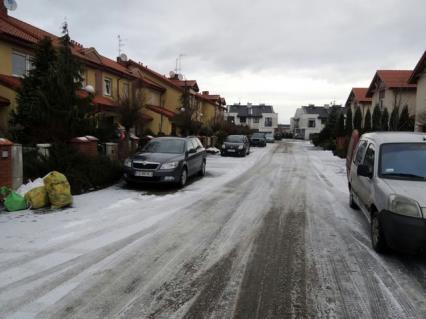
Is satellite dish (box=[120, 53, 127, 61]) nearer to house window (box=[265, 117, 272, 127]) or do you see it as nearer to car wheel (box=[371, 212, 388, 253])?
car wheel (box=[371, 212, 388, 253])

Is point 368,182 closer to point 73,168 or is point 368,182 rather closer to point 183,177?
point 183,177

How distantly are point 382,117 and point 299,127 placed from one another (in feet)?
225

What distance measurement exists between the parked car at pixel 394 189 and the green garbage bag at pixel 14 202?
646 centimetres

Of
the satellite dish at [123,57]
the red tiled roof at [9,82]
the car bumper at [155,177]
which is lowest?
the car bumper at [155,177]

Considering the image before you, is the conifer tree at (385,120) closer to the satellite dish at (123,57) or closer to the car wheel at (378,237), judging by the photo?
the car wheel at (378,237)

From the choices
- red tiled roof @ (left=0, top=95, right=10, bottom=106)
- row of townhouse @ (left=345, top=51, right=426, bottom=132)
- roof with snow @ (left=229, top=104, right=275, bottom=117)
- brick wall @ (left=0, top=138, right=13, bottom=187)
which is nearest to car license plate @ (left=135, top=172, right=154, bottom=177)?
brick wall @ (left=0, top=138, right=13, bottom=187)

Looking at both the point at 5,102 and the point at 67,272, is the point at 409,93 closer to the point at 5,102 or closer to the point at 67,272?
the point at 5,102

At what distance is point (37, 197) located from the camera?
730 cm

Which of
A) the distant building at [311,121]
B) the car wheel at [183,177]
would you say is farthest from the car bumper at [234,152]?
the distant building at [311,121]

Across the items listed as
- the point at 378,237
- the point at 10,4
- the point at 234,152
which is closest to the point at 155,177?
the point at 378,237

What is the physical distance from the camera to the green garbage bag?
707 centimetres

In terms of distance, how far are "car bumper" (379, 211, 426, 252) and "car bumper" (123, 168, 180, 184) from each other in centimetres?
638

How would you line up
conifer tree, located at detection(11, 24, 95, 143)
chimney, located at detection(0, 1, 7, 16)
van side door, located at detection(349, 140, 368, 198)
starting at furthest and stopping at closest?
chimney, located at detection(0, 1, 7, 16)
conifer tree, located at detection(11, 24, 95, 143)
van side door, located at detection(349, 140, 368, 198)

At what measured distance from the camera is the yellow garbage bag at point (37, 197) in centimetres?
728
